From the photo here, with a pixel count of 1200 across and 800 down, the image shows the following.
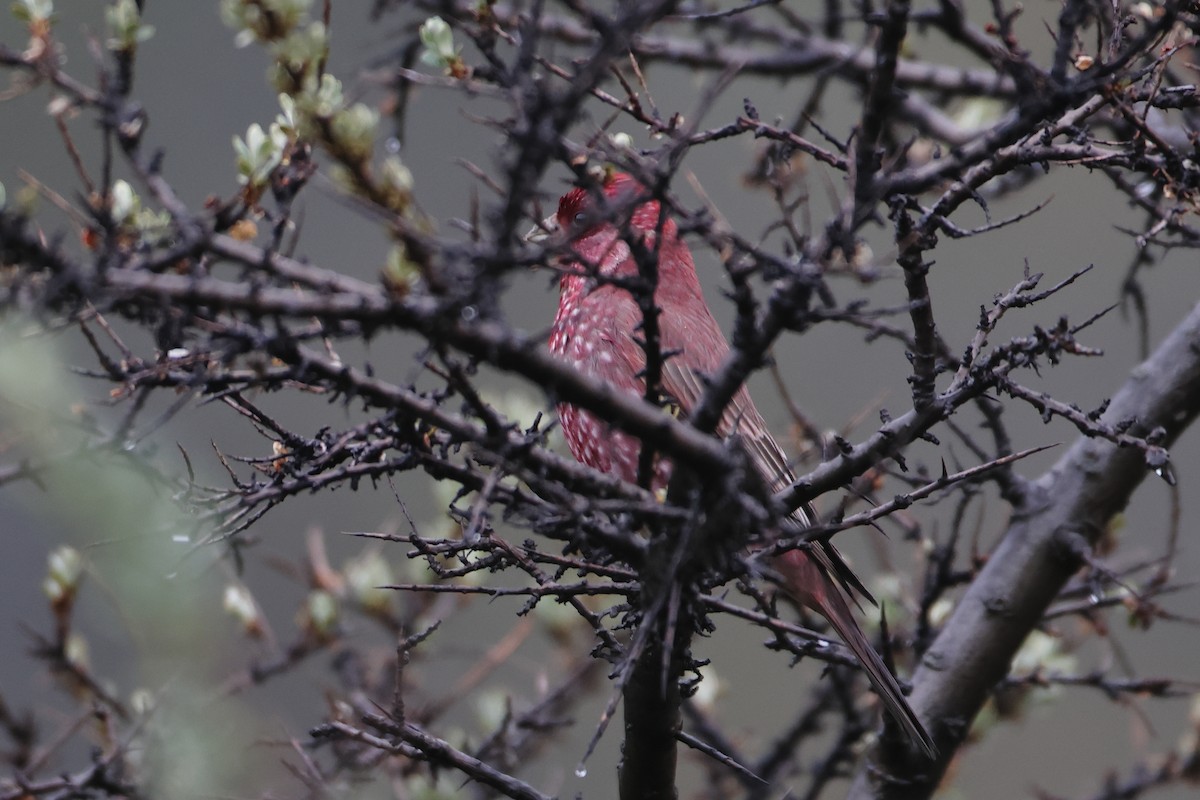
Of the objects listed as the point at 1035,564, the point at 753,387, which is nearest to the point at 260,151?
the point at 1035,564

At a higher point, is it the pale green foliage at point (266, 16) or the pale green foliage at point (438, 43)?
the pale green foliage at point (438, 43)

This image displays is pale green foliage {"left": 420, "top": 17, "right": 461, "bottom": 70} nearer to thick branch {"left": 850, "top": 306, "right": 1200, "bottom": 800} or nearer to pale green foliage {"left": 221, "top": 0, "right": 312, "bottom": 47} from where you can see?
pale green foliage {"left": 221, "top": 0, "right": 312, "bottom": 47}

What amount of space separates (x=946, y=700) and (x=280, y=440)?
77.2 inches

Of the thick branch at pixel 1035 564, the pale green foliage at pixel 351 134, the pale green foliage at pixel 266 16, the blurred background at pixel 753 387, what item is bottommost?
the pale green foliage at pixel 351 134

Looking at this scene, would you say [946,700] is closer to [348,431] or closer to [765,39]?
[348,431]

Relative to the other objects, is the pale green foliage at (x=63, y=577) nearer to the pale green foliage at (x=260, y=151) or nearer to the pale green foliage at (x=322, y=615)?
the pale green foliage at (x=322, y=615)

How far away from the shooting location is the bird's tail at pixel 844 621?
2945 mm

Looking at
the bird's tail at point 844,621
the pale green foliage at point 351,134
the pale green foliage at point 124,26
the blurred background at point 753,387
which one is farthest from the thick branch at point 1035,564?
the pale green foliage at point 124,26

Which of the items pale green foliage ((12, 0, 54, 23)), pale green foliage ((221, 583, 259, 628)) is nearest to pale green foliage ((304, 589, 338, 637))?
pale green foliage ((221, 583, 259, 628))

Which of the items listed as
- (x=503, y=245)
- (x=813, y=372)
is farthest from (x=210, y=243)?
(x=813, y=372)

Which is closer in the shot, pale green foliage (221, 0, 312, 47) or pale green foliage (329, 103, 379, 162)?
pale green foliage (329, 103, 379, 162)

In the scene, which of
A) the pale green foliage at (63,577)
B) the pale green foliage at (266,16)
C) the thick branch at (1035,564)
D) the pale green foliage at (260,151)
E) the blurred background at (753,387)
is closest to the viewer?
the pale green foliage at (266,16)

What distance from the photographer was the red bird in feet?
→ 10.3

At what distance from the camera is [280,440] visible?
1978 millimetres
